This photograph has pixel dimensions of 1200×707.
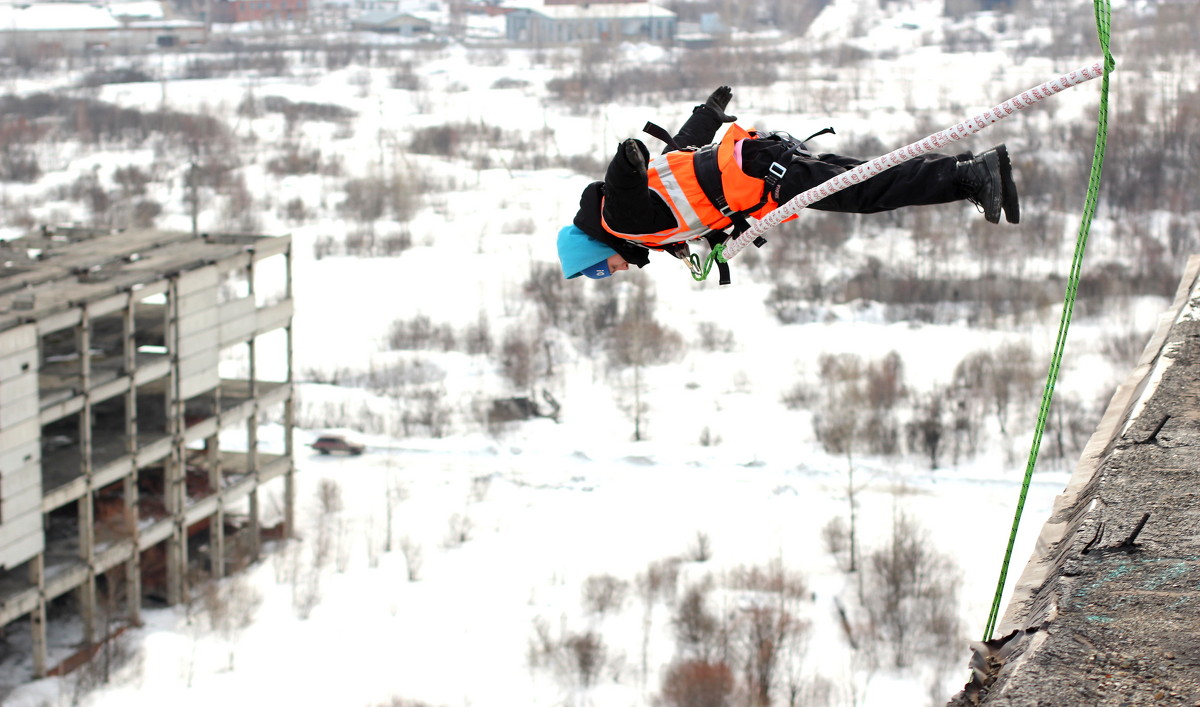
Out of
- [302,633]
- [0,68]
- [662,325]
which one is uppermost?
[0,68]

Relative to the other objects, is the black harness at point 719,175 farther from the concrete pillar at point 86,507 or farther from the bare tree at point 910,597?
the bare tree at point 910,597

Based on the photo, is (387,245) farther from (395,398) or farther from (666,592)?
(666,592)

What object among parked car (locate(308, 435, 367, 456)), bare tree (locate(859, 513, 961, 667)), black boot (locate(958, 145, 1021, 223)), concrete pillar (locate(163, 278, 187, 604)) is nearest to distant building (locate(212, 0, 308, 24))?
parked car (locate(308, 435, 367, 456))

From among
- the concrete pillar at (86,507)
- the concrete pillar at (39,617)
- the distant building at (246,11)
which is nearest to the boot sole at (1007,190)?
the concrete pillar at (86,507)

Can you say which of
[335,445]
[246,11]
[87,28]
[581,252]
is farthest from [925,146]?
[246,11]

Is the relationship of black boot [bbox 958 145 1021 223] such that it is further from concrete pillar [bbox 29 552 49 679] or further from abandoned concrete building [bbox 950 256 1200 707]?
concrete pillar [bbox 29 552 49 679]

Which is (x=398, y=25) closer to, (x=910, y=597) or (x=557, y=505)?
(x=557, y=505)

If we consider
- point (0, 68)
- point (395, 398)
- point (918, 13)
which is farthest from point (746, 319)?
point (918, 13)
